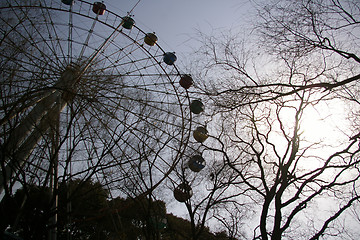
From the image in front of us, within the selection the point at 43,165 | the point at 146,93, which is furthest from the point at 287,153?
the point at 43,165

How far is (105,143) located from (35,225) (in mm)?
2747

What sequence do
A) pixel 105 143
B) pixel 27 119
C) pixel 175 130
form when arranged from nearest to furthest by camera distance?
pixel 27 119 → pixel 105 143 → pixel 175 130

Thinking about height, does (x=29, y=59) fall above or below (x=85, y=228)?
above

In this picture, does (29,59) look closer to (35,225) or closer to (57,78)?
(57,78)

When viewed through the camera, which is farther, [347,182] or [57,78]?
[57,78]

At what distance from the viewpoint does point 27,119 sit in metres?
6.73

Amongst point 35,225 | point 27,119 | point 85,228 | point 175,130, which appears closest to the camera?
point 35,225

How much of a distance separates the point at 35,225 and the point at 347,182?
9.15 meters

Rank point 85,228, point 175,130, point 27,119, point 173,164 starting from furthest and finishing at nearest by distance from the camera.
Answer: point 85,228, point 175,130, point 173,164, point 27,119

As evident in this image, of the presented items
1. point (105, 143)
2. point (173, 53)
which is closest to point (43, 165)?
point (105, 143)

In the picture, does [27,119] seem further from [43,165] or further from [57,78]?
[57,78]

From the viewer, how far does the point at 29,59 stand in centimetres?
822

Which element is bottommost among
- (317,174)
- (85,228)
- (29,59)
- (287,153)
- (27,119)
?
(85,228)

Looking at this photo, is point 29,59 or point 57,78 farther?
point 57,78
